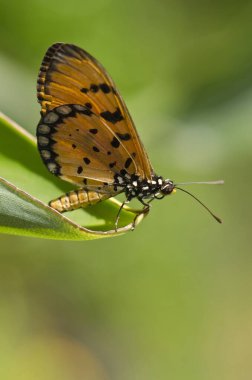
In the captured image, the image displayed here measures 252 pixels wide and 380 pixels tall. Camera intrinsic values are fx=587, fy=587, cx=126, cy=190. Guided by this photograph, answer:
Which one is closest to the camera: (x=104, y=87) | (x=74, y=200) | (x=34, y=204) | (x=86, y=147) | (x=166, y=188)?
(x=34, y=204)

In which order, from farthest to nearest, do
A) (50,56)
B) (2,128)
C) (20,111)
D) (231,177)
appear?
(231,177) → (20,111) → (50,56) → (2,128)

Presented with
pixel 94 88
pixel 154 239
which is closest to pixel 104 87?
pixel 94 88

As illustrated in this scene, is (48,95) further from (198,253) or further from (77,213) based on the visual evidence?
(198,253)

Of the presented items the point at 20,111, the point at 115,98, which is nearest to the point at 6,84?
the point at 20,111

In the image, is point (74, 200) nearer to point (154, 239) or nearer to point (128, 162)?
point (128, 162)

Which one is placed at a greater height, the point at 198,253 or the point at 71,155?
the point at 71,155

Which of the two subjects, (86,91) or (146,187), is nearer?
(86,91)

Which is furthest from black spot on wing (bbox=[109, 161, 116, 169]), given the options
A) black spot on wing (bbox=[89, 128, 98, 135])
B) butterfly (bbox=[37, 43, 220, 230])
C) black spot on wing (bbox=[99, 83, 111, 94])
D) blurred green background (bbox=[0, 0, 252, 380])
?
blurred green background (bbox=[0, 0, 252, 380])
